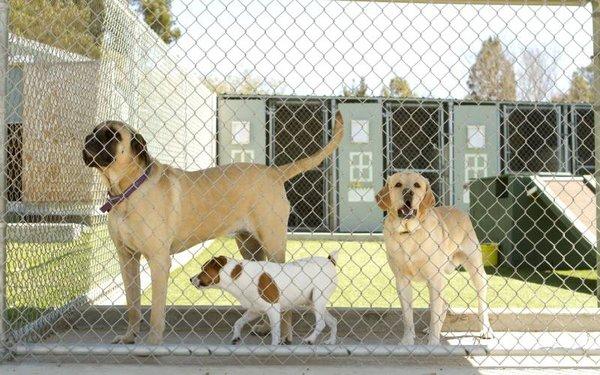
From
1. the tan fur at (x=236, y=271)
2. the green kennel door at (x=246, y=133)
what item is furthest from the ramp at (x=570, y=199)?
the green kennel door at (x=246, y=133)

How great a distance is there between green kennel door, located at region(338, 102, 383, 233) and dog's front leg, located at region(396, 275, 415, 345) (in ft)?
38.9

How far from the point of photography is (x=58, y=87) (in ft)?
16.3

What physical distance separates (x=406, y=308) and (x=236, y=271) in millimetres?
1062

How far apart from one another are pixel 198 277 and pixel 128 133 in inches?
38.3

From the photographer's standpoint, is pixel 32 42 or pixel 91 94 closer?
pixel 32 42

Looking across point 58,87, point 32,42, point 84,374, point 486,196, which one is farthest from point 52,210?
point 486,196

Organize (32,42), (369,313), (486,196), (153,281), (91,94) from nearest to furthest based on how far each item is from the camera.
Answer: (153,281)
(32,42)
(369,313)
(91,94)
(486,196)

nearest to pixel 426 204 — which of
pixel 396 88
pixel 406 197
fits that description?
pixel 406 197

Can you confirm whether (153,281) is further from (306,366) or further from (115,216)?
(306,366)

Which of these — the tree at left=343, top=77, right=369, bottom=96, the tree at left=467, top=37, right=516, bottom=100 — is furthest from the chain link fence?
the tree at left=467, top=37, right=516, bottom=100

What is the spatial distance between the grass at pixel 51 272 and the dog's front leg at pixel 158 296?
2.37 feet

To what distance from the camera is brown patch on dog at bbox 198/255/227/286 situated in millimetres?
4199

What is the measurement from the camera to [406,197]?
428cm

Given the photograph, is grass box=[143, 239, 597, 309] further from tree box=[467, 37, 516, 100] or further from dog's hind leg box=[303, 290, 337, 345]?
tree box=[467, 37, 516, 100]
